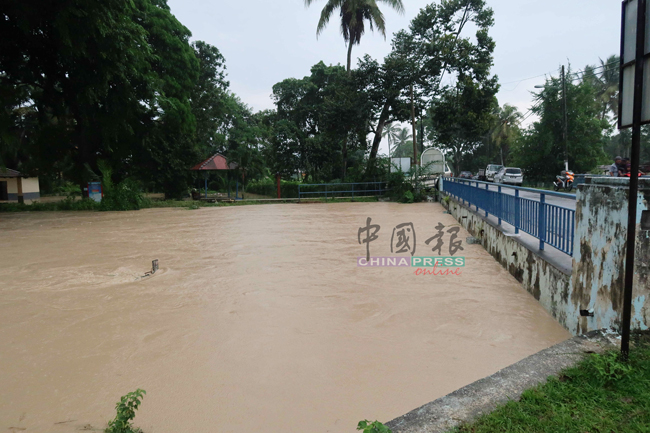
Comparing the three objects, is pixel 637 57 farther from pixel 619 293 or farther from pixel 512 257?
pixel 512 257

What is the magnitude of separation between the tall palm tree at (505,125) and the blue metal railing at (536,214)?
41.3m

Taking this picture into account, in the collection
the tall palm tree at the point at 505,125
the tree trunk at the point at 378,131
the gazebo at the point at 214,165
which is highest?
the tall palm tree at the point at 505,125

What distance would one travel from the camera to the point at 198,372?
3.83 metres

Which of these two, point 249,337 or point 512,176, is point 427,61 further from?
point 249,337

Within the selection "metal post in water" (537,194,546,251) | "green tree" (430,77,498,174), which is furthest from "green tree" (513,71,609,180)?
"metal post in water" (537,194,546,251)

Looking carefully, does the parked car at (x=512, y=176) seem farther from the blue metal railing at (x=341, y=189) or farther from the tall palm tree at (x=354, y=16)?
the tall palm tree at (x=354, y=16)

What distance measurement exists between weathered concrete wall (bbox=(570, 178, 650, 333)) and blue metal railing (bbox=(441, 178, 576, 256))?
2.54ft

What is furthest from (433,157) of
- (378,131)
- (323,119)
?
(323,119)

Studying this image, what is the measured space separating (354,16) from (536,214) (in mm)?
22730

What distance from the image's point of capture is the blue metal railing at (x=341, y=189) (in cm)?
2523

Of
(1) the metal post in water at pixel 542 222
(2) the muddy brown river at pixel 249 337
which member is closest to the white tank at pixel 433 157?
(2) the muddy brown river at pixel 249 337

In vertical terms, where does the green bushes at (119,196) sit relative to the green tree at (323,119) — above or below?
below

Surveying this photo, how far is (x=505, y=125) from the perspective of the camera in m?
47.6

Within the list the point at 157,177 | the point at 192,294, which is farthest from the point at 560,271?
the point at 157,177
